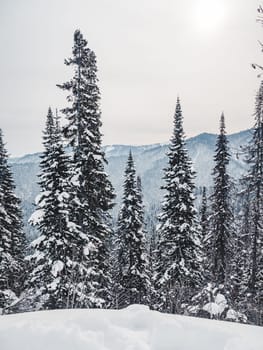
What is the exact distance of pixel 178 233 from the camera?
16.4m

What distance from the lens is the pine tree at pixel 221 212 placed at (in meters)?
20.0

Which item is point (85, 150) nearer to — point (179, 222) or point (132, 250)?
point (179, 222)

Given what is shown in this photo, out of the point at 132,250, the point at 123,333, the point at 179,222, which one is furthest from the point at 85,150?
the point at 123,333

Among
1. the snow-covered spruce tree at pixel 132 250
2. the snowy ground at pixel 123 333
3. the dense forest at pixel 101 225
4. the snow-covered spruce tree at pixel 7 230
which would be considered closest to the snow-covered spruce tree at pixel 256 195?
the dense forest at pixel 101 225

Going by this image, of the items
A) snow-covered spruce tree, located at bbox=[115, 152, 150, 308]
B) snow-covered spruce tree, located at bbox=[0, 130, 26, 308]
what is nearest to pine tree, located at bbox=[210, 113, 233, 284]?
snow-covered spruce tree, located at bbox=[115, 152, 150, 308]

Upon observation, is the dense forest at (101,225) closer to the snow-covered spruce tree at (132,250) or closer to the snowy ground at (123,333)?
the snow-covered spruce tree at (132,250)

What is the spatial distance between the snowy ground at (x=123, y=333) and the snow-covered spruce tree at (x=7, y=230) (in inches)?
523

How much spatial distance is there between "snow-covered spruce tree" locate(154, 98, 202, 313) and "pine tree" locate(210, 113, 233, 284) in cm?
377

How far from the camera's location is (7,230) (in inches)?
661

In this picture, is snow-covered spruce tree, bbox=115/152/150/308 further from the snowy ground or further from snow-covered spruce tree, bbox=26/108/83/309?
the snowy ground

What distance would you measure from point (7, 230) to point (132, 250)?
823 cm

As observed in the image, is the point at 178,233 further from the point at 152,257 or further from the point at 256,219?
the point at 152,257

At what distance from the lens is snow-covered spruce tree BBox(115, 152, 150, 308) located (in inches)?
795

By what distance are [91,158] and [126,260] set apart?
9.81m
